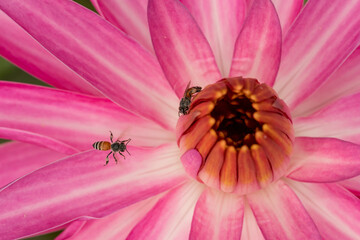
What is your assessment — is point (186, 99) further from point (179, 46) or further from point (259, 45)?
point (259, 45)

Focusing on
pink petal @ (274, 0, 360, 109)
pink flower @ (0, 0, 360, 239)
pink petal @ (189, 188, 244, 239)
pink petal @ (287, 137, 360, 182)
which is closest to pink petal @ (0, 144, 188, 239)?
pink flower @ (0, 0, 360, 239)

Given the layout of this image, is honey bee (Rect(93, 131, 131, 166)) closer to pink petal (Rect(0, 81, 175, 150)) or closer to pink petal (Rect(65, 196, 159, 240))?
pink petal (Rect(0, 81, 175, 150))

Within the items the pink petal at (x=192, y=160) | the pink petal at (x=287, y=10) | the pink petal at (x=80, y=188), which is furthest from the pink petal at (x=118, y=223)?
the pink petal at (x=287, y=10)

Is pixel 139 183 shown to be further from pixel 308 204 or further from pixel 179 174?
pixel 308 204

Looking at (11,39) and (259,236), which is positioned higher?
(11,39)

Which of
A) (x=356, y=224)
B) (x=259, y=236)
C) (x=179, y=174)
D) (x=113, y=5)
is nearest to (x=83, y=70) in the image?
(x=113, y=5)

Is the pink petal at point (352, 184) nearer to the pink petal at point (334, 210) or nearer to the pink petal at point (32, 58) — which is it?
the pink petal at point (334, 210)
